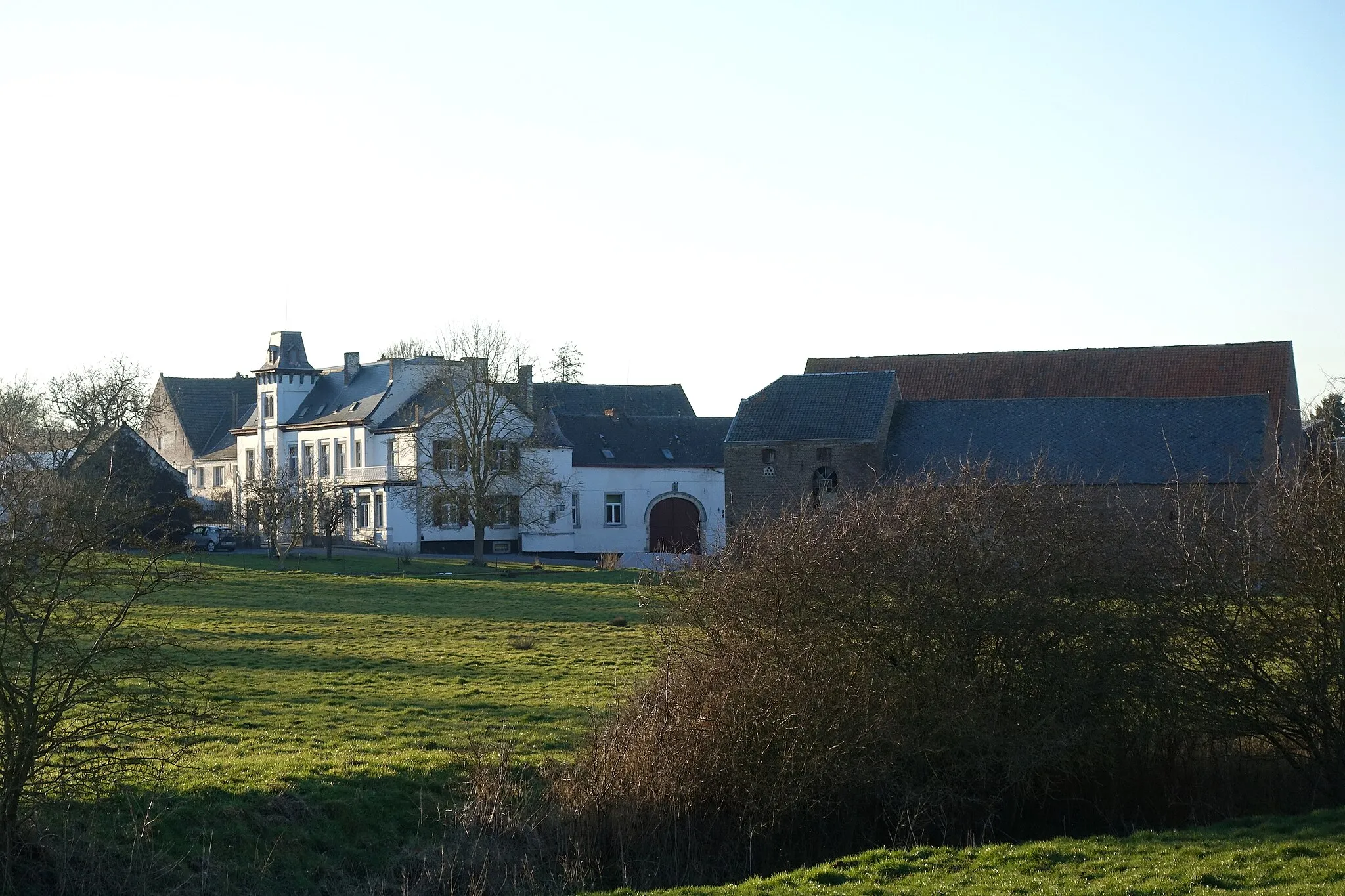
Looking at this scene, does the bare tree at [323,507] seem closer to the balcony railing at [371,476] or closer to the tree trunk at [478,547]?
the balcony railing at [371,476]

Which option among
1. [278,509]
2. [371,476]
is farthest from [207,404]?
[278,509]

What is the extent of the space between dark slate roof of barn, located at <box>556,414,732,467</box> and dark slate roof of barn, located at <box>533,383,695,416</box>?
31.4ft

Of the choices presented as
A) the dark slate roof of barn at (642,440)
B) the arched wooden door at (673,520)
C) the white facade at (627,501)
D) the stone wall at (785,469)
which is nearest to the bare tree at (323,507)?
the white facade at (627,501)

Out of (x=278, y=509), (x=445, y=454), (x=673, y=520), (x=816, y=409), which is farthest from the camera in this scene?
(x=673, y=520)

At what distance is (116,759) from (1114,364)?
1884 inches

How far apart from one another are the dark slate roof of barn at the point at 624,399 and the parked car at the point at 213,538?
2032 centimetres

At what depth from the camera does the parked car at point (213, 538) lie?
176 feet

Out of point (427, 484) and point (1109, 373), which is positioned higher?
point (1109, 373)

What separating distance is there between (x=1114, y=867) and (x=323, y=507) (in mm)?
39692

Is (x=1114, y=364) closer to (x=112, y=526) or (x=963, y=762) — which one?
(x=963, y=762)

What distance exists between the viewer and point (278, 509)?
4609 centimetres

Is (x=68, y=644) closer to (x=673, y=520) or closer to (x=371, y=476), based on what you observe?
(x=371, y=476)

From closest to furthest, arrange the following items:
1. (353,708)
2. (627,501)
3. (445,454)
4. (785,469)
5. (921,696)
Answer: (921,696) → (353,708) → (785,469) → (445,454) → (627,501)

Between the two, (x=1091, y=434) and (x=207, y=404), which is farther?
(x=207, y=404)
